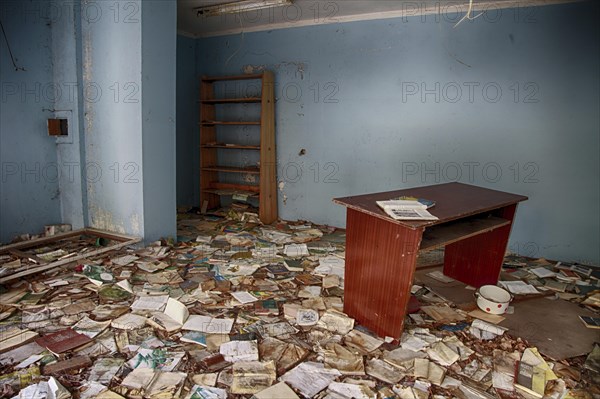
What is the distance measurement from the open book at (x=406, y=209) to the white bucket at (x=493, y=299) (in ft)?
3.15

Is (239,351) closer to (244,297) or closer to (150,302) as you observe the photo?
(244,297)

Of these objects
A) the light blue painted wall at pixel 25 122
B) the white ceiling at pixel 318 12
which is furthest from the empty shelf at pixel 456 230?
the light blue painted wall at pixel 25 122

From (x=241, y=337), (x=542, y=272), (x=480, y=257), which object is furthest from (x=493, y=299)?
(x=241, y=337)

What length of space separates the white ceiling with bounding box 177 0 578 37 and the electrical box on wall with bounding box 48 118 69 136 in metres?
1.82

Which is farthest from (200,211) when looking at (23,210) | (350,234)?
(350,234)

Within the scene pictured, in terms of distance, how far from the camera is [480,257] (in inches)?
125

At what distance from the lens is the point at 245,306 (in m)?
2.70

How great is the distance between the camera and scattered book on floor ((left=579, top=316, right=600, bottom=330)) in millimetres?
2607

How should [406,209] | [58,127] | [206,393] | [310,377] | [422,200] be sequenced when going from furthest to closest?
[58,127] → [422,200] → [406,209] → [310,377] → [206,393]

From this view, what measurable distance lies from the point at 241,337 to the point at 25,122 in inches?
125

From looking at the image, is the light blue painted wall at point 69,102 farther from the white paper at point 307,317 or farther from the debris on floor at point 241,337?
the white paper at point 307,317

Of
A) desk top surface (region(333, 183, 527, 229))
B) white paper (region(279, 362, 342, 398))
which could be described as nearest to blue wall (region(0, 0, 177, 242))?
desk top surface (region(333, 183, 527, 229))

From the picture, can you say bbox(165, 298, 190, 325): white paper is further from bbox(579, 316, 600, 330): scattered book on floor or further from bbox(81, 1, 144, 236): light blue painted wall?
bbox(579, 316, 600, 330): scattered book on floor

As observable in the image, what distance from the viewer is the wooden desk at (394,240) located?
2.18m
